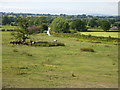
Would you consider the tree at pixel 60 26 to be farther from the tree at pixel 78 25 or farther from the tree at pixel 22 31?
the tree at pixel 22 31

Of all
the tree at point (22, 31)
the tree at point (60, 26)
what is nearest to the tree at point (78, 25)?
the tree at point (60, 26)

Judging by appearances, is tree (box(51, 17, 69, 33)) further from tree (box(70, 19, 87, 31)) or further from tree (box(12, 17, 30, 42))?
tree (box(12, 17, 30, 42))

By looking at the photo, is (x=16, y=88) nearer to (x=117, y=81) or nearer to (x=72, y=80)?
(x=72, y=80)

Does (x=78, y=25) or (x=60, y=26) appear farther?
(x=78, y=25)

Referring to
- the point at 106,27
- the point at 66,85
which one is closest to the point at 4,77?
the point at 66,85

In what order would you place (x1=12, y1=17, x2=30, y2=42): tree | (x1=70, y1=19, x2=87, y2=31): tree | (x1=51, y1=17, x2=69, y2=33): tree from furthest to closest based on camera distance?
1. (x1=70, y1=19, x2=87, y2=31): tree
2. (x1=51, y1=17, x2=69, y2=33): tree
3. (x1=12, y1=17, x2=30, y2=42): tree

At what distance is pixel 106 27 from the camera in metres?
97.5

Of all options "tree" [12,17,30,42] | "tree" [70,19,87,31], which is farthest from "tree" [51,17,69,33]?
"tree" [12,17,30,42]

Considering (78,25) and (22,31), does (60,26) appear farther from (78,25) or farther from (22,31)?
(22,31)

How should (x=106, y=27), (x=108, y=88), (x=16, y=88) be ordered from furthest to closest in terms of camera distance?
A: 1. (x=106, y=27)
2. (x=108, y=88)
3. (x=16, y=88)

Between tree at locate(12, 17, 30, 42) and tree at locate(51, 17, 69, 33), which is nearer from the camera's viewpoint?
tree at locate(12, 17, 30, 42)

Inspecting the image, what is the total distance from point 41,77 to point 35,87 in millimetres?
3147

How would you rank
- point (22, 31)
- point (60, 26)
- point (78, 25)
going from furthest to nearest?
1. point (78, 25)
2. point (60, 26)
3. point (22, 31)

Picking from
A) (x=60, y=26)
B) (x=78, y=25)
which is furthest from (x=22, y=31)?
(x=78, y=25)
